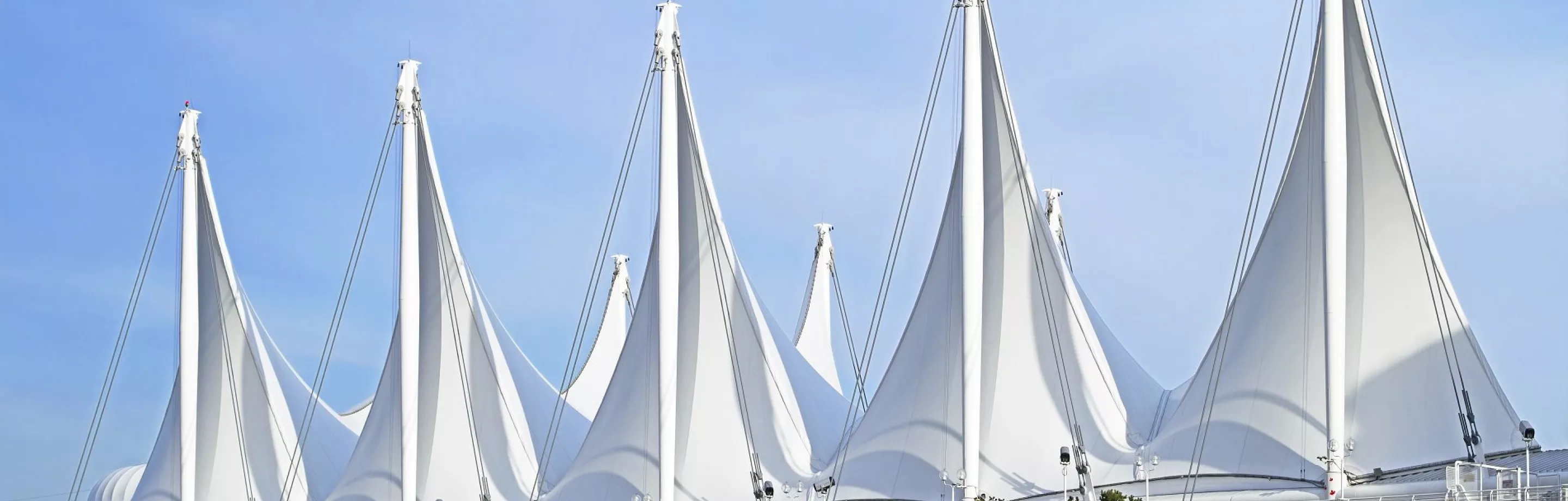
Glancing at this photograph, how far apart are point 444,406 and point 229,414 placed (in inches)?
219

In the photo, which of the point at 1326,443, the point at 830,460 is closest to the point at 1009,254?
the point at 830,460

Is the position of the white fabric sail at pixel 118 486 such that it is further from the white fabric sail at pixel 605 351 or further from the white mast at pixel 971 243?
the white mast at pixel 971 243

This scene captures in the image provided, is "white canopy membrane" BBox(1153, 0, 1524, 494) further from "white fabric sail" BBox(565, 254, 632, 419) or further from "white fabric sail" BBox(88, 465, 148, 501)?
"white fabric sail" BBox(88, 465, 148, 501)

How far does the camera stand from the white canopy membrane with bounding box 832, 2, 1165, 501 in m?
32.0

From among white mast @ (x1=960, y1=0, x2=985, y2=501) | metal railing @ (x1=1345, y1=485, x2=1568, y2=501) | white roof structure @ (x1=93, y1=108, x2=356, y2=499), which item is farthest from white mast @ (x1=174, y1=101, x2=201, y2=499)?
metal railing @ (x1=1345, y1=485, x2=1568, y2=501)

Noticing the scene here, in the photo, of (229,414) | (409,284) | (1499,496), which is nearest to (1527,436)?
(1499,496)

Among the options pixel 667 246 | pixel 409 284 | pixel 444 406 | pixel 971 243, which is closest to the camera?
pixel 971 243

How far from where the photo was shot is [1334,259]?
85.3 feet

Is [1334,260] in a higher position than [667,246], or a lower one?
lower

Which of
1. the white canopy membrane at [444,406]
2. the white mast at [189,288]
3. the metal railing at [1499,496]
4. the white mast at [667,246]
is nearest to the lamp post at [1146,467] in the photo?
the metal railing at [1499,496]

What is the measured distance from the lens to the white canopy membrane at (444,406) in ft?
124

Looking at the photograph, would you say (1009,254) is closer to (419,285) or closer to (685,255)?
(685,255)

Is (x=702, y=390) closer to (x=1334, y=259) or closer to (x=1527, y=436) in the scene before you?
(x=1334, y=259)

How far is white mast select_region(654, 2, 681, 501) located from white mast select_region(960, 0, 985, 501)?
5316 millimetres
